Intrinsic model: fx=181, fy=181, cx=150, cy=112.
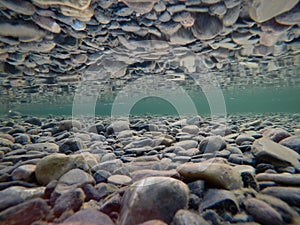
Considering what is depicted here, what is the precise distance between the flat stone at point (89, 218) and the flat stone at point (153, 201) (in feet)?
0.39

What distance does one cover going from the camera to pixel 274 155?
2.16 metres

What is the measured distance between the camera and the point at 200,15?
355cm

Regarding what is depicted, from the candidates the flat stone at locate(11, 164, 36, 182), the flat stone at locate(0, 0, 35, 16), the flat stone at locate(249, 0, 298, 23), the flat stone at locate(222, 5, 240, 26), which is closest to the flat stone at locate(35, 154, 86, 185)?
the flat stone at locate(11, 164, 36, 182)

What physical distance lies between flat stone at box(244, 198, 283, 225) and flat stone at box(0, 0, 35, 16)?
13.1 feet

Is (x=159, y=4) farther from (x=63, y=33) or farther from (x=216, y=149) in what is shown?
(x=216, y=149)

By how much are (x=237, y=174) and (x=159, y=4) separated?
2.99 meters

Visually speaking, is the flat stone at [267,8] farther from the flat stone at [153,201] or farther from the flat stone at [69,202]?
the flat stone at [69,202]

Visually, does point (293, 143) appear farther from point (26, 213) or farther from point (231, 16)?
point (26, 213)

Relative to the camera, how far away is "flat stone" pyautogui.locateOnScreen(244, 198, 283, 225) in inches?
51.1

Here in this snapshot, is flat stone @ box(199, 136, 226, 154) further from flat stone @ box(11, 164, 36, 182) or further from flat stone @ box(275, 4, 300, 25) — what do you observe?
flat stone @ box(275, 4, 300, 25)

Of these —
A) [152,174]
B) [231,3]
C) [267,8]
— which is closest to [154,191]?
[152,174]

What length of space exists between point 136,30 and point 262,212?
3859 millimetres

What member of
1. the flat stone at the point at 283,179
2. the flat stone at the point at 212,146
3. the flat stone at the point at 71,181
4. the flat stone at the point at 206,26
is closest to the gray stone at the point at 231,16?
the flat stone at the point at 206,26

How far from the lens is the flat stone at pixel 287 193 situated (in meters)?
1.46
